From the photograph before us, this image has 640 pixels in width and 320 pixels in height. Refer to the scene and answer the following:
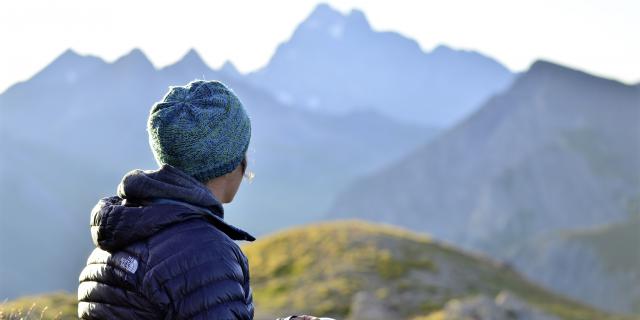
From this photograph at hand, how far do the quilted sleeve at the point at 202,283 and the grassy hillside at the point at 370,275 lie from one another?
22.9 meters

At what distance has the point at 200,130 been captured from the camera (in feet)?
12.6

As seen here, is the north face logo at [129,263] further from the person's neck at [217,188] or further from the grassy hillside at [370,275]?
the grassy hillside at [370,275]

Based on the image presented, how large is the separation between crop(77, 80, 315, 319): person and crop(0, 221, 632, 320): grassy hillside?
2244cm

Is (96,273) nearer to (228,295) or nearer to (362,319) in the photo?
(228,295)

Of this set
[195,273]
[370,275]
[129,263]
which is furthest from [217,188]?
[370,275]

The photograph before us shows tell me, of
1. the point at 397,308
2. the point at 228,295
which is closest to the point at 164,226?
the point at 228,295

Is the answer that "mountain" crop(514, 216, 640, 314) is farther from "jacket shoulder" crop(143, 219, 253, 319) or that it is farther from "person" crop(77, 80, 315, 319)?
"jacket shoulder" crop(143, 219, 253, 319)

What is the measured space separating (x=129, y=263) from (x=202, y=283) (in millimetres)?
481

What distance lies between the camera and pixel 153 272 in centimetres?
343

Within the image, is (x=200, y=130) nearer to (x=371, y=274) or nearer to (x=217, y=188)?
(x=217, y=188)

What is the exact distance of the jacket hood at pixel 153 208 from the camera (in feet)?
11.6

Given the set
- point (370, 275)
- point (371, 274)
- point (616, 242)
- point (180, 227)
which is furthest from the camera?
point (616, 242)

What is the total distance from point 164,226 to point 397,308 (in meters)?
26.2

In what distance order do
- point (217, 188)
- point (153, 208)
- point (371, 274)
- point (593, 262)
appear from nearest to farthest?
point (153, 208), point (217, 188), point (371, 274), point (593, 262)
